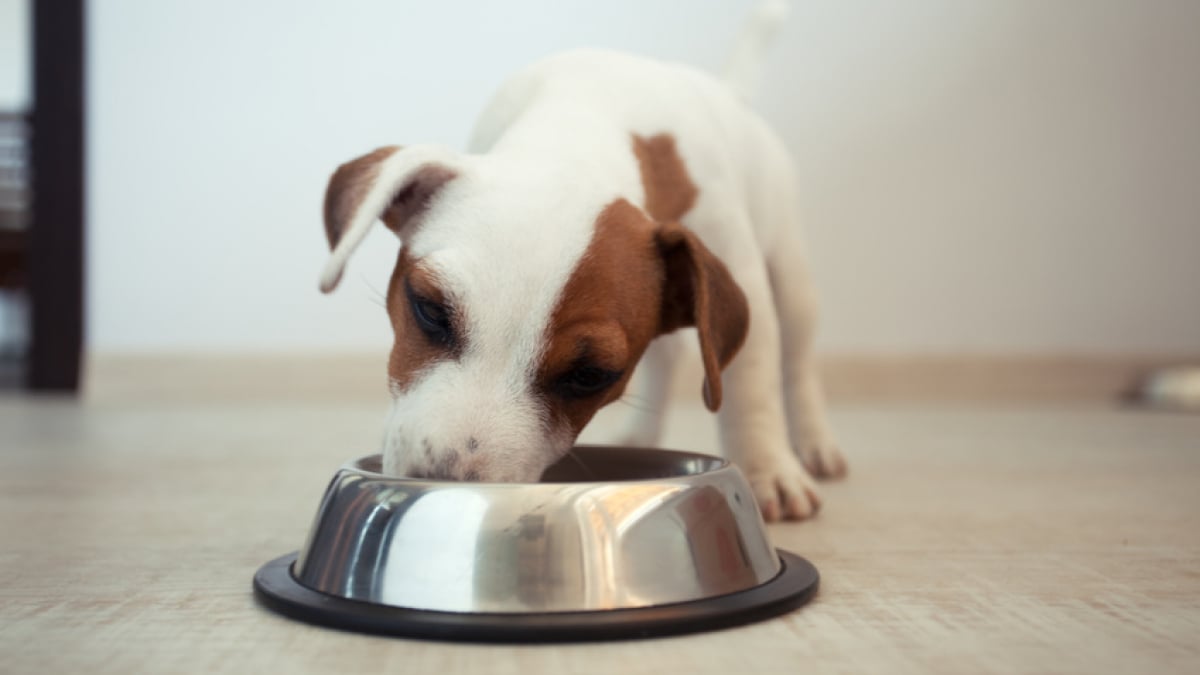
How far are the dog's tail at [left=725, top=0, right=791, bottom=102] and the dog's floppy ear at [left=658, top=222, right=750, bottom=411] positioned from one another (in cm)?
119

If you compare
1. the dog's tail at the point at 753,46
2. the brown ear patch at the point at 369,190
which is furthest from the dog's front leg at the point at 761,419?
the dog's tail at the point at 753,46

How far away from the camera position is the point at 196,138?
15.5 feet

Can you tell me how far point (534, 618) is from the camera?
117 cm

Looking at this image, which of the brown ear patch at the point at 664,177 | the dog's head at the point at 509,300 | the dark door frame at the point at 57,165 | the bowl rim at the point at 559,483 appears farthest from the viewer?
the dark door frame at the point at 57,165

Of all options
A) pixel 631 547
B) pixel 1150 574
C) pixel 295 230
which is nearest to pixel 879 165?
pixel 295 230

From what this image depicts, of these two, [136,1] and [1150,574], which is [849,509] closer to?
[1150,574]

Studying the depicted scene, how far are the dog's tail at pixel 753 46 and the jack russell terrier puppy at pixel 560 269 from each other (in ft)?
1.95

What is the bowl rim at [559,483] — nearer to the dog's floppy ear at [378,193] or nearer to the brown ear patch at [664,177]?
the dog's floppy ear at [378,193]

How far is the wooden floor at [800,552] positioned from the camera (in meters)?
1.12

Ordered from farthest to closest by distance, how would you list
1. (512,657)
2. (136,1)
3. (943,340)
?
(943,340)
(136,1)
(512,657)

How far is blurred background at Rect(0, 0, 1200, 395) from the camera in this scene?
4.69m

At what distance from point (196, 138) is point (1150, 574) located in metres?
3.99

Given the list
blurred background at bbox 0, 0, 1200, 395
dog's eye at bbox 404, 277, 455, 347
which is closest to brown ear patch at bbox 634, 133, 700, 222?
dog's eye at bbox 404, 277, 455, 347

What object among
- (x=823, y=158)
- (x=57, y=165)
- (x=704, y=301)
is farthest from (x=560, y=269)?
(x=57, y=165)
